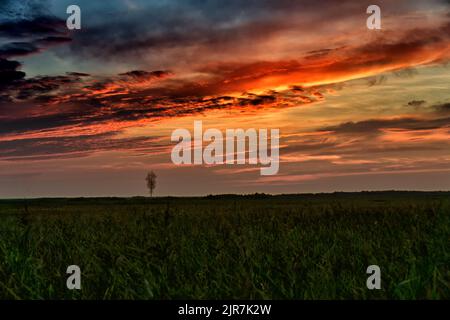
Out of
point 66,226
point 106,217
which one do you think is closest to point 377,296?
point 66,226

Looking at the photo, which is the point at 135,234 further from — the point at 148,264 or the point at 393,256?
the point at 393,256

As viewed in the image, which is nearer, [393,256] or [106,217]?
[393,256]

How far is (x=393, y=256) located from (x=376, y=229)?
3.43 meters

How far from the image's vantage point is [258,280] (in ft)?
19.0

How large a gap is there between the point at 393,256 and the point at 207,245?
2795 mm
